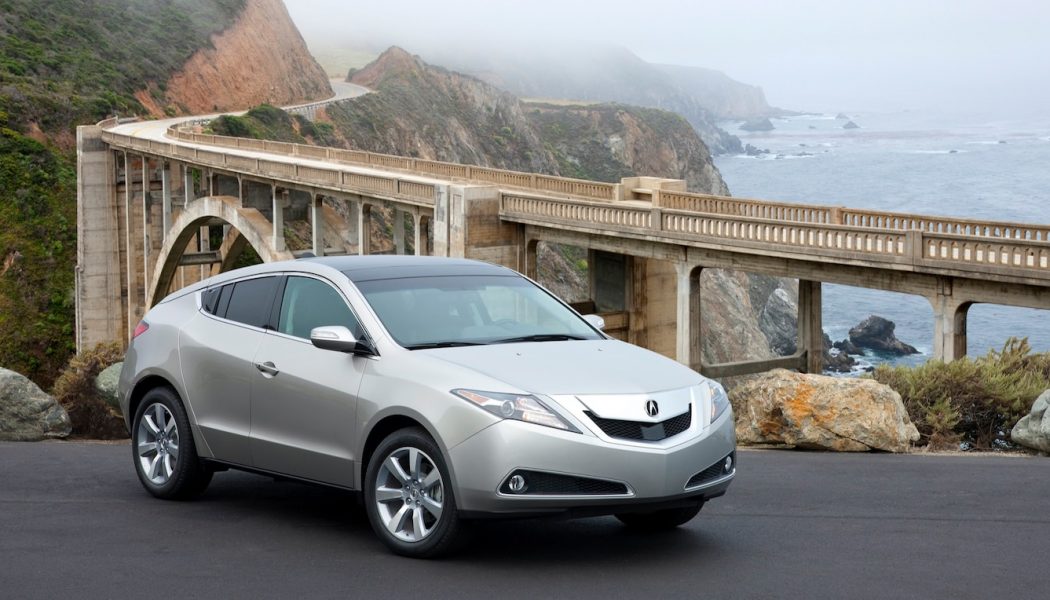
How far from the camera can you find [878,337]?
252 feet

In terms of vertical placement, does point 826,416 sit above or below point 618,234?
below

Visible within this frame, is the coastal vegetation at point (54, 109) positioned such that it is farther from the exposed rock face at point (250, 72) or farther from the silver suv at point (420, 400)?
the silver suv at point (420, 400)

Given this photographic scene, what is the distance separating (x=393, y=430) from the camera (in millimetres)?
6320

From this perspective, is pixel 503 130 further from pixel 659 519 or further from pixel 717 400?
pixel 717 400

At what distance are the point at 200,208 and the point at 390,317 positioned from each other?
36141 millimetres

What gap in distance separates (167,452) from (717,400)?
3350 mm

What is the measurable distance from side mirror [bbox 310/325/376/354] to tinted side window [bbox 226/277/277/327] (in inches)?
34.2

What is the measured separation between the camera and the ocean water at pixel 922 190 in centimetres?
7519

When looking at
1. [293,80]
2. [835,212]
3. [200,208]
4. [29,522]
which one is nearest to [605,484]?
[29,522]

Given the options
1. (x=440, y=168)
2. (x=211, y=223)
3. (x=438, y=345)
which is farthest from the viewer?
(x=211, y=223)

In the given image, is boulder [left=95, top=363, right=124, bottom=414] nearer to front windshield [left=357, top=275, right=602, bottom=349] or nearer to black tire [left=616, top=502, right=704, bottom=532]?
front windshield [left=357, top=275, right=602, bottom=349]

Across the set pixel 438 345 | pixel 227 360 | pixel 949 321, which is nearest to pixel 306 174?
pixel 949 321

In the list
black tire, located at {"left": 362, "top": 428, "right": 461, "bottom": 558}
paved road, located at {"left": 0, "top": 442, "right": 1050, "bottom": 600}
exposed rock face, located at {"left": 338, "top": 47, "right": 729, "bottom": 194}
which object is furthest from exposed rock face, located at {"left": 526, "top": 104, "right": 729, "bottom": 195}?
black tire, located at {"left": 362, "top": 428, "right": 461, "bottom": 558}

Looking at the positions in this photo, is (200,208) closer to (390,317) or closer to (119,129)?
(119,129)
